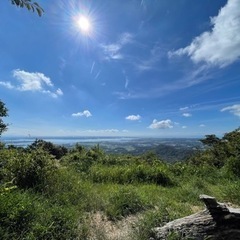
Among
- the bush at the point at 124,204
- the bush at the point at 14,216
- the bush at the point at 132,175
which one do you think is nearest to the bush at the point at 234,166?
the bush at the point at 132,175

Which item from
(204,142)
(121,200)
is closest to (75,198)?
(121,200)

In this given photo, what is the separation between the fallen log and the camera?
341 cm

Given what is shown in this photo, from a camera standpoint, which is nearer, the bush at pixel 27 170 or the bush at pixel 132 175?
the bush at pixel 27 170

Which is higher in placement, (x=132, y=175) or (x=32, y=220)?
(x=132, y=175)

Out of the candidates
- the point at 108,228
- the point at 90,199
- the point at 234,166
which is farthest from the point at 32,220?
the point at 234,166

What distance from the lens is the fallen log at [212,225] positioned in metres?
3.41

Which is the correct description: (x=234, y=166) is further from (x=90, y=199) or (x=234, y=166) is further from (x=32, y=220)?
(x=32, y=220)

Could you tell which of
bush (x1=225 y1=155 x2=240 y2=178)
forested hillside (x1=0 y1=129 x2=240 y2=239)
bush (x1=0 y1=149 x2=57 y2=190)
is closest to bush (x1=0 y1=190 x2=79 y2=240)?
forested hillside (x1=0 y1=129 x2=240 y2=239)

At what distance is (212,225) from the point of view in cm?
349

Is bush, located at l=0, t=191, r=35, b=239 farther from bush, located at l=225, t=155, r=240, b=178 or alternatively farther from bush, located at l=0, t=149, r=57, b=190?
bush, located at l=225, t=155, r=240, b=178

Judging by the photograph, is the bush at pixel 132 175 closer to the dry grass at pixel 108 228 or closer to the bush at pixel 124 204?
the bush at pixel 124 204

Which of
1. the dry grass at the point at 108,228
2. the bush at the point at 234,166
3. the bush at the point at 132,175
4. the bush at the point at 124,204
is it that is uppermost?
the bush at the point at 234,166

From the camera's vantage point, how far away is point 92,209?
5051 millimetres

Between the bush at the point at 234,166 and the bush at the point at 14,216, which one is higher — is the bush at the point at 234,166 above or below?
above
